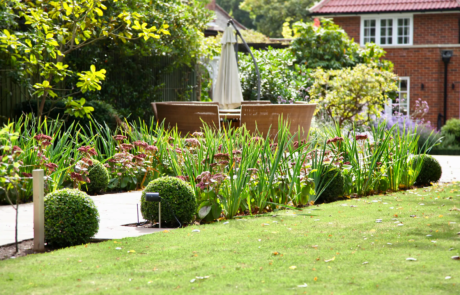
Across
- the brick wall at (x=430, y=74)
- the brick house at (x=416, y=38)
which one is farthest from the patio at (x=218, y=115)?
the brick wall at (x=430, y=74)

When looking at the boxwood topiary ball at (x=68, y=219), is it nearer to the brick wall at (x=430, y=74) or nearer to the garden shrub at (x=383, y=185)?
the garden shrub at (x=383, y=185)

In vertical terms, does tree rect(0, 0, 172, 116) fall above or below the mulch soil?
above

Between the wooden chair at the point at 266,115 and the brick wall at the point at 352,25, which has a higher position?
the brick wall at the point at 352,25

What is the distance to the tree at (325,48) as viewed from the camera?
52.6 feet

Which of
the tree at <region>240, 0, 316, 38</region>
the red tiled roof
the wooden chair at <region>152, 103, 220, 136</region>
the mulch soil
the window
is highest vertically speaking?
the tree at <region>240, 0, 316, 38</region>

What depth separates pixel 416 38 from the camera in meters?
20.3

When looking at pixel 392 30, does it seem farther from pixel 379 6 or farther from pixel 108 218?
pixel 108 218

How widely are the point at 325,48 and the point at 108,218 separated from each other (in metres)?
12.3

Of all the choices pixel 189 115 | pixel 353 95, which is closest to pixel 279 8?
pixel 353 95

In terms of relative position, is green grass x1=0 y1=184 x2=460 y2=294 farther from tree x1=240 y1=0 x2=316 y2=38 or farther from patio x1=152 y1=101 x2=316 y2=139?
tree x1=240 y1=0 x2=316 y2=38

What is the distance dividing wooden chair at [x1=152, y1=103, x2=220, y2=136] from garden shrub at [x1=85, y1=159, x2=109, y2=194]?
234cm

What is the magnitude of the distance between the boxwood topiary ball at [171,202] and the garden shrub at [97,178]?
5.01 ft

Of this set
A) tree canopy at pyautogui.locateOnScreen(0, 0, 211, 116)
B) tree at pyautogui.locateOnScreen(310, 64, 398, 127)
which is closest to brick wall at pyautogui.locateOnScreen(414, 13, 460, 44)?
tree at pyautogui.locateOnScreen(310, 64, 398, 127)

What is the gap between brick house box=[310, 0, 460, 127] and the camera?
1839cm
